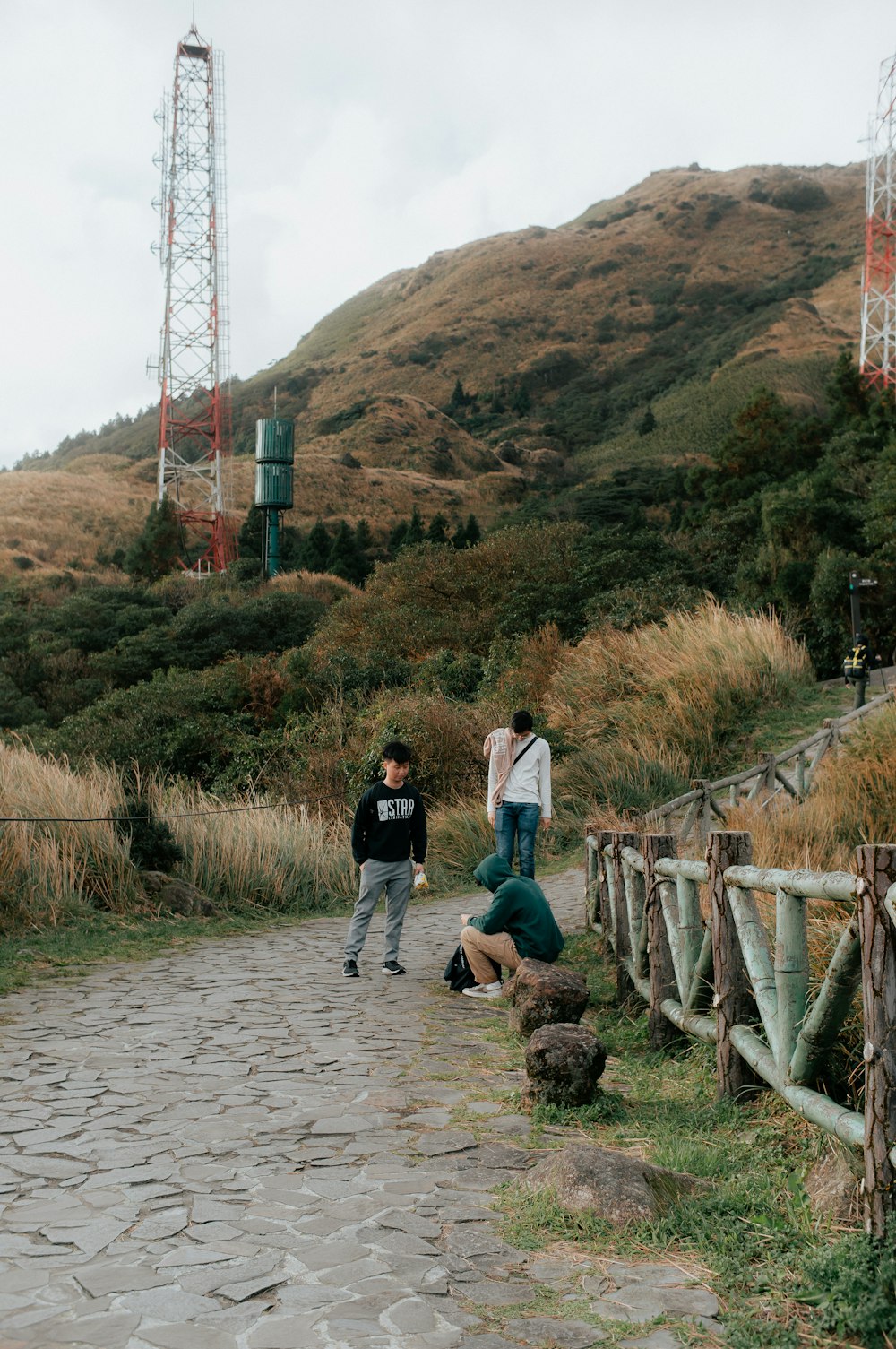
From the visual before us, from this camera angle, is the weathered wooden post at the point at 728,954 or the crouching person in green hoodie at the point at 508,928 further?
the crouching person in green hoodie at the point at 508,928

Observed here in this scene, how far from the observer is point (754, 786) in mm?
11562

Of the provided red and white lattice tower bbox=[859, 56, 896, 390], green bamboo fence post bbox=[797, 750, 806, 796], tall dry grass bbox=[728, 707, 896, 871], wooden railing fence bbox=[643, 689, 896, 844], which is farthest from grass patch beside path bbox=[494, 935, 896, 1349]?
red and white lattice tower bbox=[859, 56, 896, 390]

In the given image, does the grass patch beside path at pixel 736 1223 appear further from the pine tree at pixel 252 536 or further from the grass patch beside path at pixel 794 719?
the pine tree at pixel 252 536

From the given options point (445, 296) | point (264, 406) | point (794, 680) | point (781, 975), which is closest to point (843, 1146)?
point (781, 975)

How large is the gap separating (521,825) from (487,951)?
243 centimetres

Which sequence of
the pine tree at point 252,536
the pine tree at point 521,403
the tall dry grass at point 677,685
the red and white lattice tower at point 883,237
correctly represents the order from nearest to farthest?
the tall dry grass at point 677,685, the red and white lattice tower at point 883,237, the pine tree at point 252,536, the pine tree at point 521,403

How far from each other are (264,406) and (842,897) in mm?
97326

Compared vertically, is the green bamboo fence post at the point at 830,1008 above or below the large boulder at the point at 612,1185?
above

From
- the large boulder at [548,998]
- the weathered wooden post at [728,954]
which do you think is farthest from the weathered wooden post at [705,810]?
the weathered wooden post at [728,954]

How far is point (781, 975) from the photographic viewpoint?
3.86 m

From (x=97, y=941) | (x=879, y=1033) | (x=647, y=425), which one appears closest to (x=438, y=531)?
(x=647, y=425)

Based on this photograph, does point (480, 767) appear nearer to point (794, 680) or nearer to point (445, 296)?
point (794, 680)

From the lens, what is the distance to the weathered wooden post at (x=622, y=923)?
6.78 meters

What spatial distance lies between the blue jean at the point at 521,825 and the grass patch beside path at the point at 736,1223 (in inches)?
168
